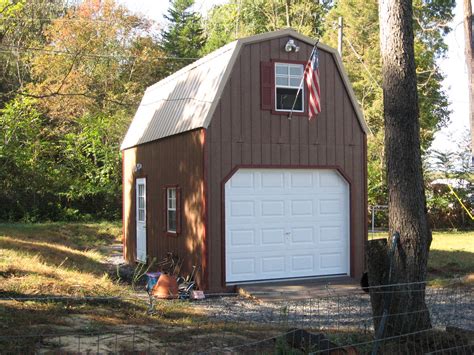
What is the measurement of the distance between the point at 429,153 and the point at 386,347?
80.6 ft

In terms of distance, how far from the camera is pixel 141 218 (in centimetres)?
1609

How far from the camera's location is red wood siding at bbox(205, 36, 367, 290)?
11.6 meters

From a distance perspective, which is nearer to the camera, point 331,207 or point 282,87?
point 282,87

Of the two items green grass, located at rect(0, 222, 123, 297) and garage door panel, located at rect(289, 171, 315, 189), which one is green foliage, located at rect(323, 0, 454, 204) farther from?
garage door panel, located at rect(289, 171, 315, 189)

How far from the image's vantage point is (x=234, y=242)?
11.9 m

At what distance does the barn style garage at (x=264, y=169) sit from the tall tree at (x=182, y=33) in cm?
2483

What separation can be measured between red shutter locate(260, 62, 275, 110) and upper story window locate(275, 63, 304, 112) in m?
0.17

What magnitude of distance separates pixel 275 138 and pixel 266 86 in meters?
1.08

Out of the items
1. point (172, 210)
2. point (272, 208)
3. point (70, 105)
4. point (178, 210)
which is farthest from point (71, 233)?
point (272, 208)

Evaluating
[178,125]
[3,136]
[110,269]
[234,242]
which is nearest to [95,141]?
[3,136]

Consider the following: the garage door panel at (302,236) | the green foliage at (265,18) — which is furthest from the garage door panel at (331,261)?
the green foliage at (265,18)

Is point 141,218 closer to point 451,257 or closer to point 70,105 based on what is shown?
point 451,257

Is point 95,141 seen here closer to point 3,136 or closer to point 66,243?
point 3,136

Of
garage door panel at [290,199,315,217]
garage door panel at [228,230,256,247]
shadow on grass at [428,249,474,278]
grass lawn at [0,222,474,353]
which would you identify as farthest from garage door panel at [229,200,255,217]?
shadow on grass at [428,249,474,278]
